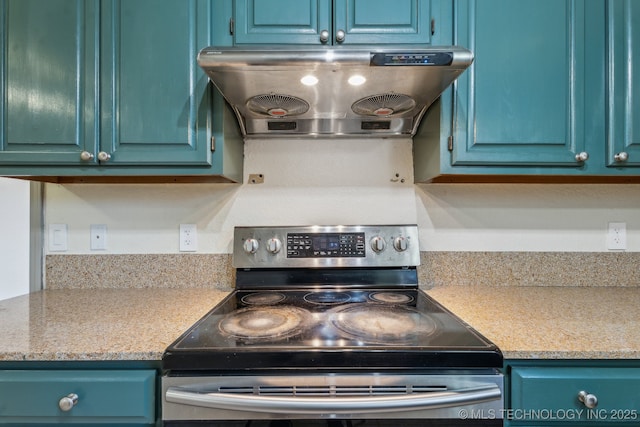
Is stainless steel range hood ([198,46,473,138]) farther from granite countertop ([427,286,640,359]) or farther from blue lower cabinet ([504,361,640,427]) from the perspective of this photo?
blue lower cabinet ([504,361,640,427])

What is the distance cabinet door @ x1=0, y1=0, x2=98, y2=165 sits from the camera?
3.66 feet

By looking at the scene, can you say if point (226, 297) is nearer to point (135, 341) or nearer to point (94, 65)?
point (135, 341)

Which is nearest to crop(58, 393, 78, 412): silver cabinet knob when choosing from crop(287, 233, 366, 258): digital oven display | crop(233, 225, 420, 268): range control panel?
crop(233, 225, 420, 268): range control panel

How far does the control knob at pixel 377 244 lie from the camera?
134 cm

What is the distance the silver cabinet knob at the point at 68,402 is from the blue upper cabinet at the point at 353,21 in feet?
3.96

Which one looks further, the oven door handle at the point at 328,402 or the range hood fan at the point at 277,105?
the range hood fan at the point at 277,105

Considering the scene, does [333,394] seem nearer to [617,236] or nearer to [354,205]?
[354,205]

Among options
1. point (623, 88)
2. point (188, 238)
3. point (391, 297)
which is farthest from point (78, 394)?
point (623, 88)

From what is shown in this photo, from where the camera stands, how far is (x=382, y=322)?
0.96 metres

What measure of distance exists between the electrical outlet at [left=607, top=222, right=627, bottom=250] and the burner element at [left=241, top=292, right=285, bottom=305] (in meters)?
1.51

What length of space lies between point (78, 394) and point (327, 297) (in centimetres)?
79

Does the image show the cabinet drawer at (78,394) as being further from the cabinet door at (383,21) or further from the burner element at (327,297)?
the cabinet door at (383,21)

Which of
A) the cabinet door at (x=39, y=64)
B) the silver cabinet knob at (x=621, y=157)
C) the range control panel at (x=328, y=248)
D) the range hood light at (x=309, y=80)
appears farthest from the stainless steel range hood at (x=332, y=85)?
the silver cabinet knob at (x=621, y=157)

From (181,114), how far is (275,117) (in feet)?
1.17
